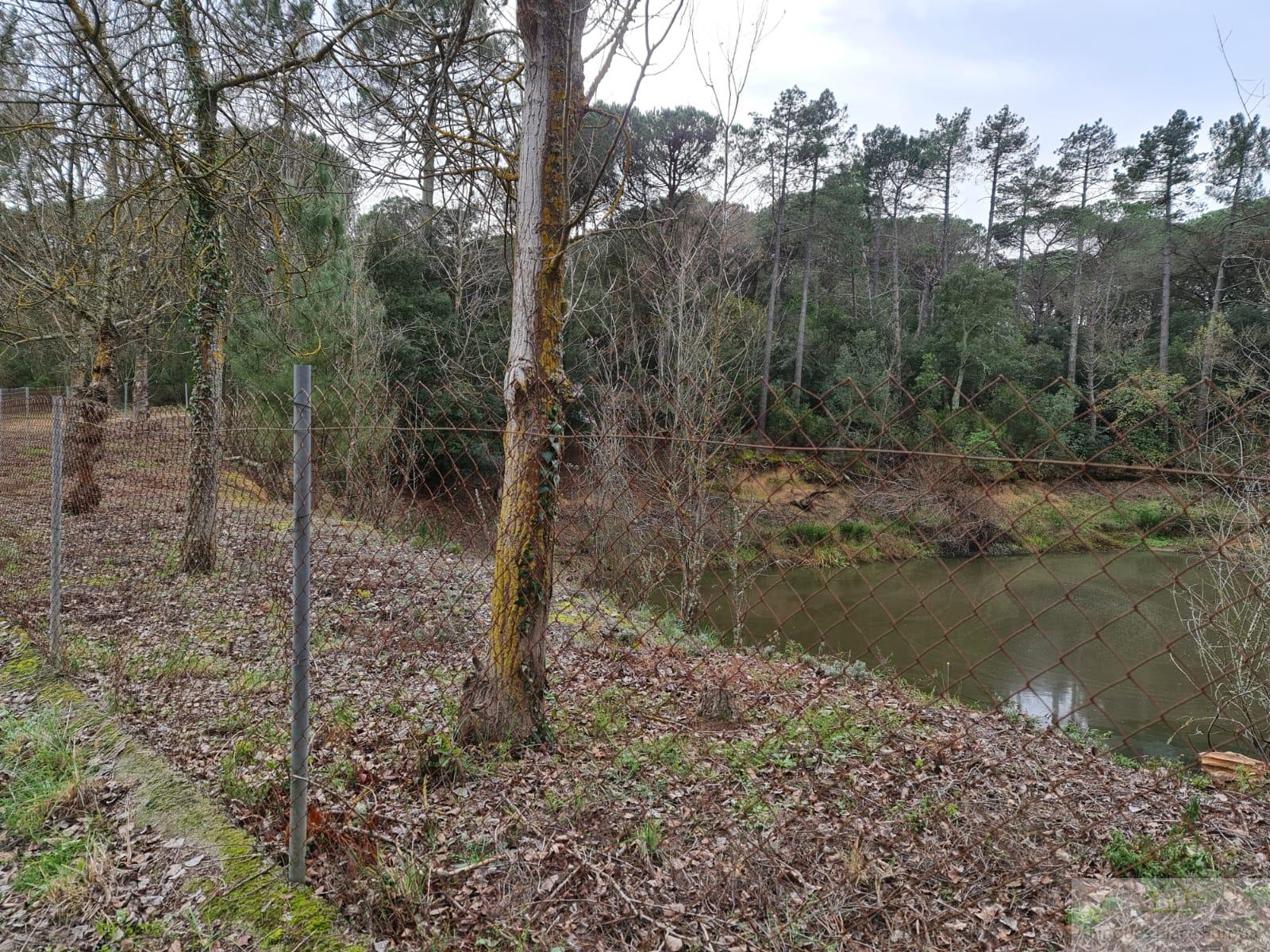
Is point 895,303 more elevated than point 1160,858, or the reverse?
point 895,303

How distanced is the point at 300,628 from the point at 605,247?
10351 millimetres

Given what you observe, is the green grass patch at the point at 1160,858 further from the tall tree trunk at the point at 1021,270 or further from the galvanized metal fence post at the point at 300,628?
the tall tree trunk at the point at 1021,270

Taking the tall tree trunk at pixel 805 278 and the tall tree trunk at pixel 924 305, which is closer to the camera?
the tall tree trunk at pixel 805 278

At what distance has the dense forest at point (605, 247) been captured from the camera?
11.4 feet

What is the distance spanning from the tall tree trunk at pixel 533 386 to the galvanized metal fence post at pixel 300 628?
2.44 ft

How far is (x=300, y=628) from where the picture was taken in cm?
183

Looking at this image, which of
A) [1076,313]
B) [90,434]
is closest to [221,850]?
[90,434]

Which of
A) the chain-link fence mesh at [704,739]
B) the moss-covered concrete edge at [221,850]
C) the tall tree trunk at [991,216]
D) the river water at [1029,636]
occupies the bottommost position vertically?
the river water at [1029,636]

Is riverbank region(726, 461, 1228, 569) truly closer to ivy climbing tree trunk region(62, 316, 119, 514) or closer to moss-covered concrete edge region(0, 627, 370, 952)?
moss-covered concrete edge region(0, 627, 370, 952)

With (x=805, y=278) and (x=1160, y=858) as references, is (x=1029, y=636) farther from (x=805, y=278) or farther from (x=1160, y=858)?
(x=805, y=278)

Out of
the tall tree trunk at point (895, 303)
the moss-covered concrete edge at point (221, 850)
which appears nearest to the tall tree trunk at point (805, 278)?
the tall tree trunk at point (895, 303)

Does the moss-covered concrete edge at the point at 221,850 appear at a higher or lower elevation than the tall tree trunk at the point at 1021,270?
lower

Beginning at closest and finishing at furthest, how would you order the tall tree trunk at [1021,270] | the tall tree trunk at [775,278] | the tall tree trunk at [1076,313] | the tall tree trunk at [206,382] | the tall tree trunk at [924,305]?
the tall tree trunk at [206,382] < the tall tree trunk at [775,278] < the tall tree trunk at [1076,313] < the tall tree trunk at [924,305] < the tall tree trunk at [1021,270]

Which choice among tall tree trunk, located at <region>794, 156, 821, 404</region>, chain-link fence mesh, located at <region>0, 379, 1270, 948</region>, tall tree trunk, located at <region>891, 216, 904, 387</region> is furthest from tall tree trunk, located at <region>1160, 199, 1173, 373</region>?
chain-link fence mesh, located at <region>0, 379, 1270, 948</region>
